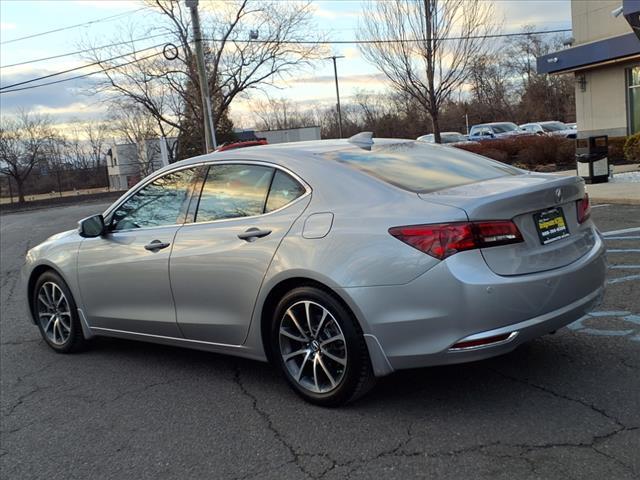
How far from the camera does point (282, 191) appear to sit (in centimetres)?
404

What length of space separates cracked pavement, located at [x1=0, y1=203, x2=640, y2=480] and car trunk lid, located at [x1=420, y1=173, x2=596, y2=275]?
0.84 metres

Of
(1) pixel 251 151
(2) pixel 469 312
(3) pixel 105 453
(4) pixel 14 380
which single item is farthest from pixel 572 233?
(4) pixel 14 380

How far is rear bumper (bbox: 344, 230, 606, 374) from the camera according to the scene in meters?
3.22

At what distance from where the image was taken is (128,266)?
15.6 feet

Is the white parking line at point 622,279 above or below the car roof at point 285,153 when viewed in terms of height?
below

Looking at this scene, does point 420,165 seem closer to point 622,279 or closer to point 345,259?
point 345,259

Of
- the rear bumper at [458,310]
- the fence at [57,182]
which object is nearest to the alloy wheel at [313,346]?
the rear bumper at [458,310]

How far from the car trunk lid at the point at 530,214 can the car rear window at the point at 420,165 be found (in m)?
0.18

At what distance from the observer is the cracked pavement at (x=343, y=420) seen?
10.1 ft

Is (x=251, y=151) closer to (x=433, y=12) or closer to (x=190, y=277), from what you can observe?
(x=190, y=277)

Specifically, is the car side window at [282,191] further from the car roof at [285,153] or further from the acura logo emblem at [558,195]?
the acura logo emblem at [558,195]

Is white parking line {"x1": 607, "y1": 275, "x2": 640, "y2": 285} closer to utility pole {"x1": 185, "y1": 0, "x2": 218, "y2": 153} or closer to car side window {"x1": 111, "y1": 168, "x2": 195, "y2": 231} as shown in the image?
car side window {"x1": 111, "y1": 168, "x2": 195, "y2": 231}

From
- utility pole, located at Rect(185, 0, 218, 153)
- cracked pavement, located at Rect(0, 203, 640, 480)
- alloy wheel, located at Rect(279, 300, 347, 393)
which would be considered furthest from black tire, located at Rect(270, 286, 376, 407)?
utility pole, located at Rect(185, 0, 218, 153)

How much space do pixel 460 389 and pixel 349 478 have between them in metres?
1.18
